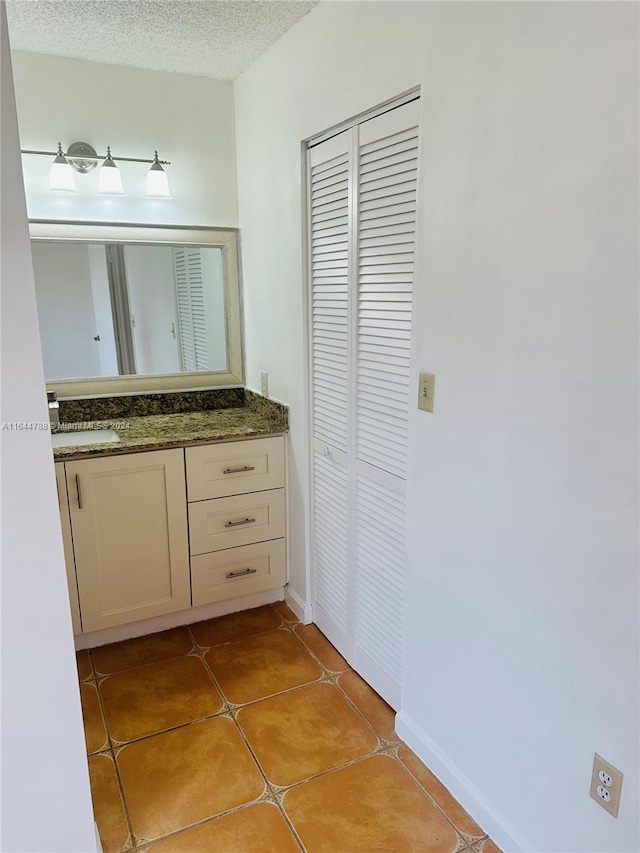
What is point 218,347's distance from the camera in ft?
9.47

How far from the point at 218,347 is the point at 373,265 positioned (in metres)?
1.26

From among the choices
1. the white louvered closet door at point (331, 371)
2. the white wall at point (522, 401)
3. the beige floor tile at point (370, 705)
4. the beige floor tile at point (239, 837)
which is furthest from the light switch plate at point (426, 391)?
the beige floor tile at point (239, 837)

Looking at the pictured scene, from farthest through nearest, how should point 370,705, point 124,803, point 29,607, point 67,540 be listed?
point 67,540 → point 370,705 → point 124,803 → point 29,607

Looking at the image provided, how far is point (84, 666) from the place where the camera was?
7.57 feet

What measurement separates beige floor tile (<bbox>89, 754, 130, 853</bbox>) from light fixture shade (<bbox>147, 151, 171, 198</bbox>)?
Result: 2.24 meters

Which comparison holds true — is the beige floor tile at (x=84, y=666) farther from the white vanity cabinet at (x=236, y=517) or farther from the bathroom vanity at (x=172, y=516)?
the white vanity cabinet at (x=236, y=517)

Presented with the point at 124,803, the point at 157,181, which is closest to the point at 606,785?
the point at 124,803

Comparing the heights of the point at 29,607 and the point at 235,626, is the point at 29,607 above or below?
above

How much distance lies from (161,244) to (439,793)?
2430mm

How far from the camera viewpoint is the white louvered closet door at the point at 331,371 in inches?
78.6

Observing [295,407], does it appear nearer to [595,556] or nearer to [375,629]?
[375,629]

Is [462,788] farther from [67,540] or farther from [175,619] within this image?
[67,540]

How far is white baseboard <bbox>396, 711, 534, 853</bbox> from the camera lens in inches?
59.1

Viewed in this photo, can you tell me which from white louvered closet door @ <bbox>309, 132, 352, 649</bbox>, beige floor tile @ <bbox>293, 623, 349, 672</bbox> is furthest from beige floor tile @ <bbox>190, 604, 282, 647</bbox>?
white louvered closet door @ <bbox>309, 132, 352, 649</bbox>
